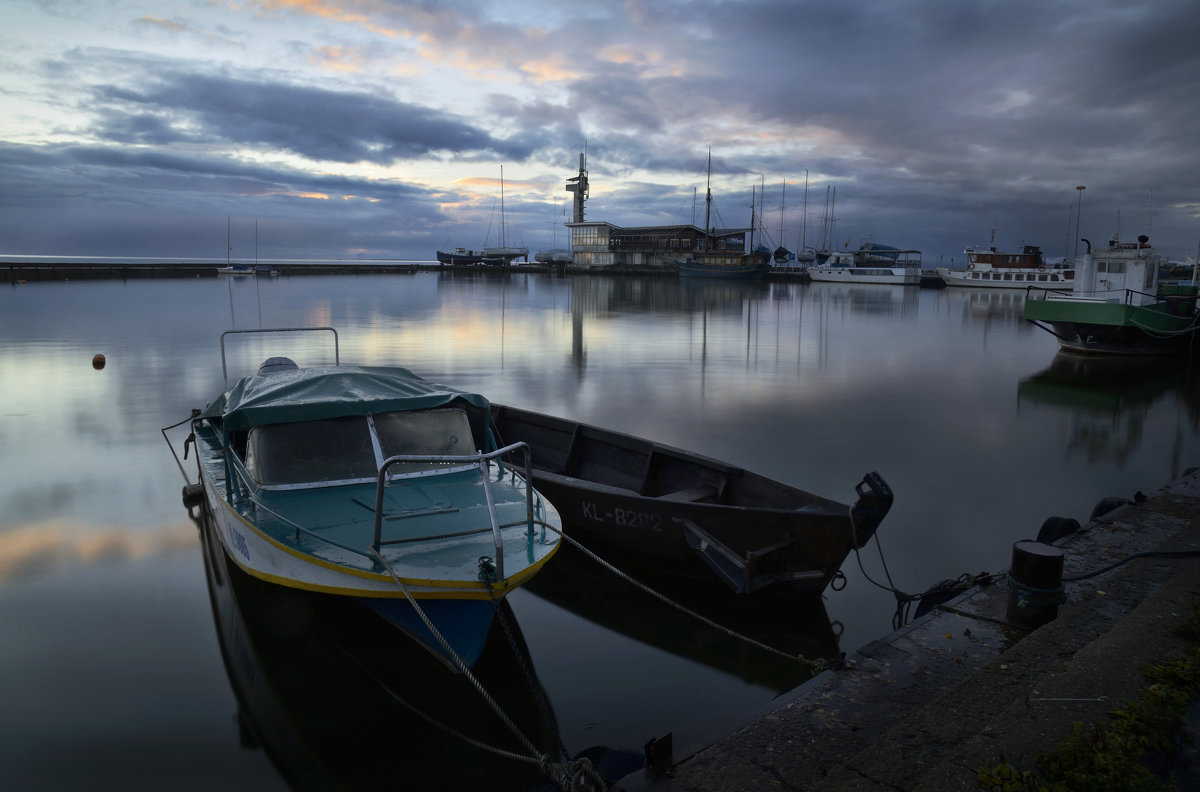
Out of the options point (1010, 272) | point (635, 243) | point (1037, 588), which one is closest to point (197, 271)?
point (635, 243)

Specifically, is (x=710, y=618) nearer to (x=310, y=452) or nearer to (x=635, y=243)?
(x=310, y=452)

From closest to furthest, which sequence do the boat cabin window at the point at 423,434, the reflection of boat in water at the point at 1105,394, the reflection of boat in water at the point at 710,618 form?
the reflection of boat in water at the point at 710,618 → the boat cabin window at the point at 423,434 → the reflection of boat in water at the point at 1105,394

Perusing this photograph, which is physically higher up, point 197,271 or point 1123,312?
point 197,271

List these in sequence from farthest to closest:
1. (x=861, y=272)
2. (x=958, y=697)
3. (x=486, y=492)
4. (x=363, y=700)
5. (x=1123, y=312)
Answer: (x=861, y=272) < (x=1123, y=312) < (x=363, y=700) < (x=486, y=492) < (x=958, y=697)

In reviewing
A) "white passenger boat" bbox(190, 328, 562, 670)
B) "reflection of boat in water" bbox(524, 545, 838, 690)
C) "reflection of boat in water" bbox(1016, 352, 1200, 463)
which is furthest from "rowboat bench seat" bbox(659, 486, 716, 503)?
"reflection of boat in water" bbox(1016, 352, 1200, 463)

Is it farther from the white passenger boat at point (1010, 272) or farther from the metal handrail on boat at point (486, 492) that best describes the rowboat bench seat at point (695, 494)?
the white passenger boat at point (1010, 272)

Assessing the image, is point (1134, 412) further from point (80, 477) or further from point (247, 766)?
point (80, 477)

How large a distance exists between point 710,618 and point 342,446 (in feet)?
16.1

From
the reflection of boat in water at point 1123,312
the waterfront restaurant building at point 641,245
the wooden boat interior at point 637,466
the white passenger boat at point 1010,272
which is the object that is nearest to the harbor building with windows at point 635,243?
the waterfront restaurant building at point 641,245

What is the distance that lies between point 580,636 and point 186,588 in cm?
538

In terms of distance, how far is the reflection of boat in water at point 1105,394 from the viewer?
721 inches

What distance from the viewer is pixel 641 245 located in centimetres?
11556

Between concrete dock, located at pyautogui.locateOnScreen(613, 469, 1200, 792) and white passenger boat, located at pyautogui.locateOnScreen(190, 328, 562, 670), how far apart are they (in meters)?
2.47

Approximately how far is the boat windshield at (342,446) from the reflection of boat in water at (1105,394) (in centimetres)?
1562
